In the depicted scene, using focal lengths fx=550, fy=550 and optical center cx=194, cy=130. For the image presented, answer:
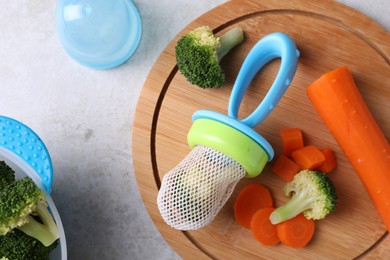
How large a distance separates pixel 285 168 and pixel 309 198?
0.11 metres

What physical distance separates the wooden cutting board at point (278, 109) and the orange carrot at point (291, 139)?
0.02 metres

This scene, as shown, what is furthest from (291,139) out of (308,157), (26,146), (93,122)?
(26,146)

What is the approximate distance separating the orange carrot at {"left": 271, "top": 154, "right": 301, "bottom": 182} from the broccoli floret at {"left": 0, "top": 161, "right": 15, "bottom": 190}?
707mm

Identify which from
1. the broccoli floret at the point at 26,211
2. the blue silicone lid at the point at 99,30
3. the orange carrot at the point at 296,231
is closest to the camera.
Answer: the broccoli floret at the point at 26,211

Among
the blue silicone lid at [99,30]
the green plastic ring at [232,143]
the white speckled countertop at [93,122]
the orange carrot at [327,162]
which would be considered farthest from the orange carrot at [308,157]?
the blue silicone lid at [99,30]

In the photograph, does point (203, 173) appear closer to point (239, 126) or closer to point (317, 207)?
point (239, 126)

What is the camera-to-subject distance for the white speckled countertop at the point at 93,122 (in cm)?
162

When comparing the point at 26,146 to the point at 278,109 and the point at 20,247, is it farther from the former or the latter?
the point at 278,109

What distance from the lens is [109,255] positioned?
1.63 meters

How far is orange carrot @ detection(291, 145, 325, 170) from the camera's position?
146cm

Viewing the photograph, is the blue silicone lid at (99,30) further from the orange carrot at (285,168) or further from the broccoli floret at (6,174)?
the orange carrot at (285,168)

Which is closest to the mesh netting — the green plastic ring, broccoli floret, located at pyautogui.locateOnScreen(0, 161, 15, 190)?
the green plastic ring

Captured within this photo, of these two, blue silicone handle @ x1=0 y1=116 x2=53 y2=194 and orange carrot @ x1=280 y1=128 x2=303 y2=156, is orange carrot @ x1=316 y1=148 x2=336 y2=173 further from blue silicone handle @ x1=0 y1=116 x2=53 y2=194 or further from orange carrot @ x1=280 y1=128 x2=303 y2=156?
blue silicone handle @ x1=0 y1=116 x2=53 y2=194

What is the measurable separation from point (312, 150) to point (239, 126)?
24 centimetres
